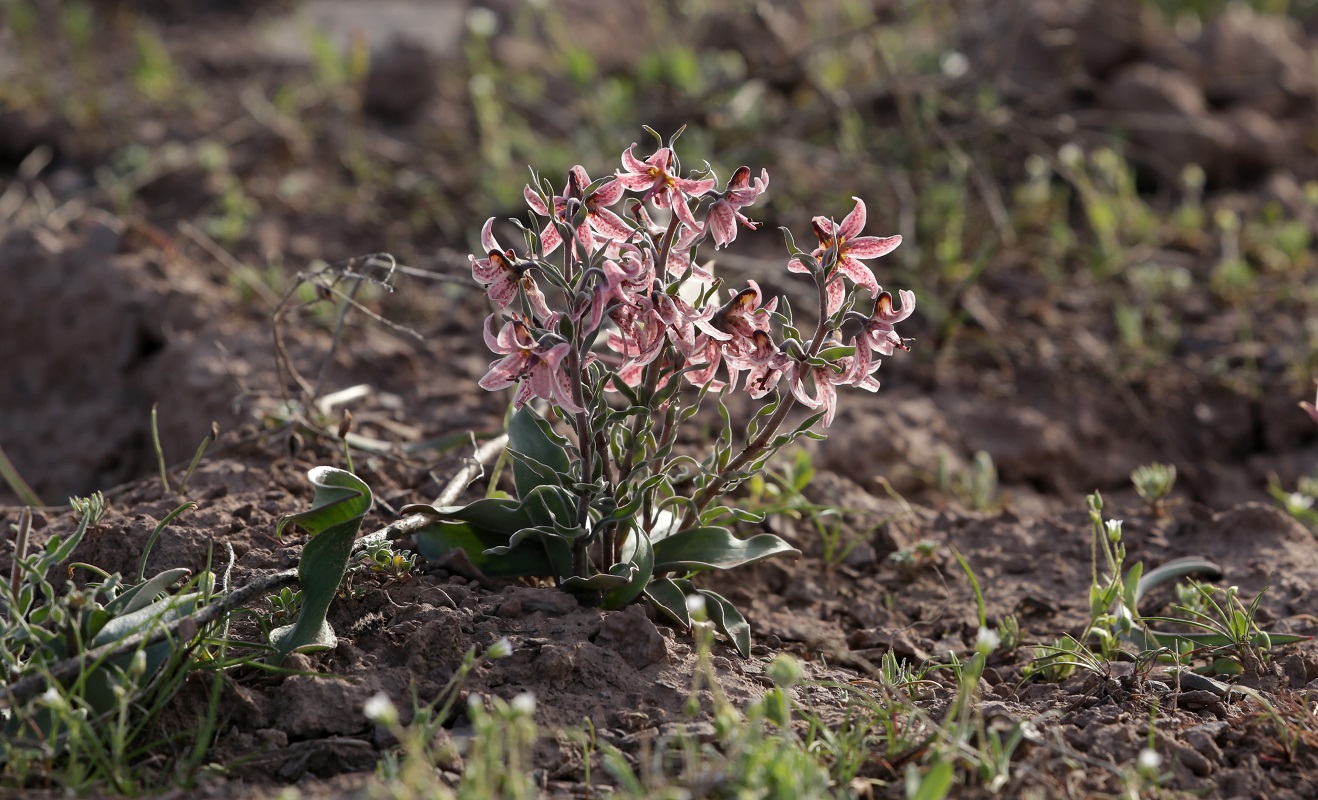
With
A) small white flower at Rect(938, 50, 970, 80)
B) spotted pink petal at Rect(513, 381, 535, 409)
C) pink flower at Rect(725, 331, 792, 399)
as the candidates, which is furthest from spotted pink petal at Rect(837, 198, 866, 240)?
small white flower at Rect(938, 50, 970, 80)

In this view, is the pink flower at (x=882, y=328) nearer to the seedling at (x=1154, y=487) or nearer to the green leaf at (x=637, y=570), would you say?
the green leaf at (x=637, y=570)

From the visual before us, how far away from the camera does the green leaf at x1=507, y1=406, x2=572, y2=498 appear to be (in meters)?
2.44

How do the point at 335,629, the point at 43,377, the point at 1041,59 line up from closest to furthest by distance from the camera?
the point at 335,629 < the point at 43,377 < the point at 1041,59

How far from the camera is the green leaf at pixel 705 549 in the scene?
2434 mm

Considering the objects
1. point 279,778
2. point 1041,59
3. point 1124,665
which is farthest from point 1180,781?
point 1041,59

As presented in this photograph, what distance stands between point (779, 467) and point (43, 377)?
2551 mm

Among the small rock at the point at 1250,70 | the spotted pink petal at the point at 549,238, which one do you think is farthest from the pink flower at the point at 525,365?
the small rock at the point at 1250,70

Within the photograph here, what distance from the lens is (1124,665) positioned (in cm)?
247

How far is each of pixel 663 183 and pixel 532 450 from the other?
0.70 meters

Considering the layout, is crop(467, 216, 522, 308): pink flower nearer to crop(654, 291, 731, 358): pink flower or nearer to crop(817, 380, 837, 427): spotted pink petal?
crop(654, 291, 731, 358): pink flower

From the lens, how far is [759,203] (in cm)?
489

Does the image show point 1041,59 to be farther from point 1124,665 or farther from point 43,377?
point 43,377

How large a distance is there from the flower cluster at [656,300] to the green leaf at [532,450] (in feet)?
0.92

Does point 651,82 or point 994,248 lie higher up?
point 651,82
